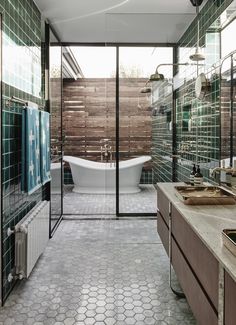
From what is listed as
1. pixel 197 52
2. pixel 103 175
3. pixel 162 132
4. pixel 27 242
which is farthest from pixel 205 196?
pixel 103 175

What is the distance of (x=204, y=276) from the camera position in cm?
168

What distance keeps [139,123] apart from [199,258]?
139 inches

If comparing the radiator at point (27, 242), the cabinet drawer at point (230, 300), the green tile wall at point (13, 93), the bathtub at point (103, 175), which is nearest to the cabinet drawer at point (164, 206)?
the radiator at point (27, 242)

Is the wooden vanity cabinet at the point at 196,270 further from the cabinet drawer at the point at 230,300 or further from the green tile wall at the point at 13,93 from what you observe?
the green tile wall at the point at 13,93

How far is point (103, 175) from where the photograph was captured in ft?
22.0

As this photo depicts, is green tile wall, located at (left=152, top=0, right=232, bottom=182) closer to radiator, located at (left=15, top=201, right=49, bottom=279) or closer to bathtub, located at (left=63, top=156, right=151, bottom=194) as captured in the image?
bathtub, located at (left=63, top=156, right=151, bottom=194)

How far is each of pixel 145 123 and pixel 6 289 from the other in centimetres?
307

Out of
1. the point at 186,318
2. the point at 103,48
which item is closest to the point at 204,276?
the point at 186,318

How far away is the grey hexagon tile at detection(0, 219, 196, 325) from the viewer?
8.13 ft

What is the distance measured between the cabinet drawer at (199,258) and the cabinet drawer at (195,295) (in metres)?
0.05

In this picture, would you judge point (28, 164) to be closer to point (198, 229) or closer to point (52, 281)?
point (52, 281)

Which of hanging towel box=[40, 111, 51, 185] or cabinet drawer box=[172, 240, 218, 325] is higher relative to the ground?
hanging towel box=[40, 111, 51, 185]

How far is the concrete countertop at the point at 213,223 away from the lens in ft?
4.51

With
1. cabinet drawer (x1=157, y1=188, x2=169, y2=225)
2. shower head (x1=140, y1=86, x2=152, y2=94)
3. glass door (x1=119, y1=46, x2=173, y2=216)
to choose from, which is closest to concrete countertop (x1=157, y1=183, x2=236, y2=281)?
cabinet drawer (x1=157, y1=188, x2=169, y2=225)
